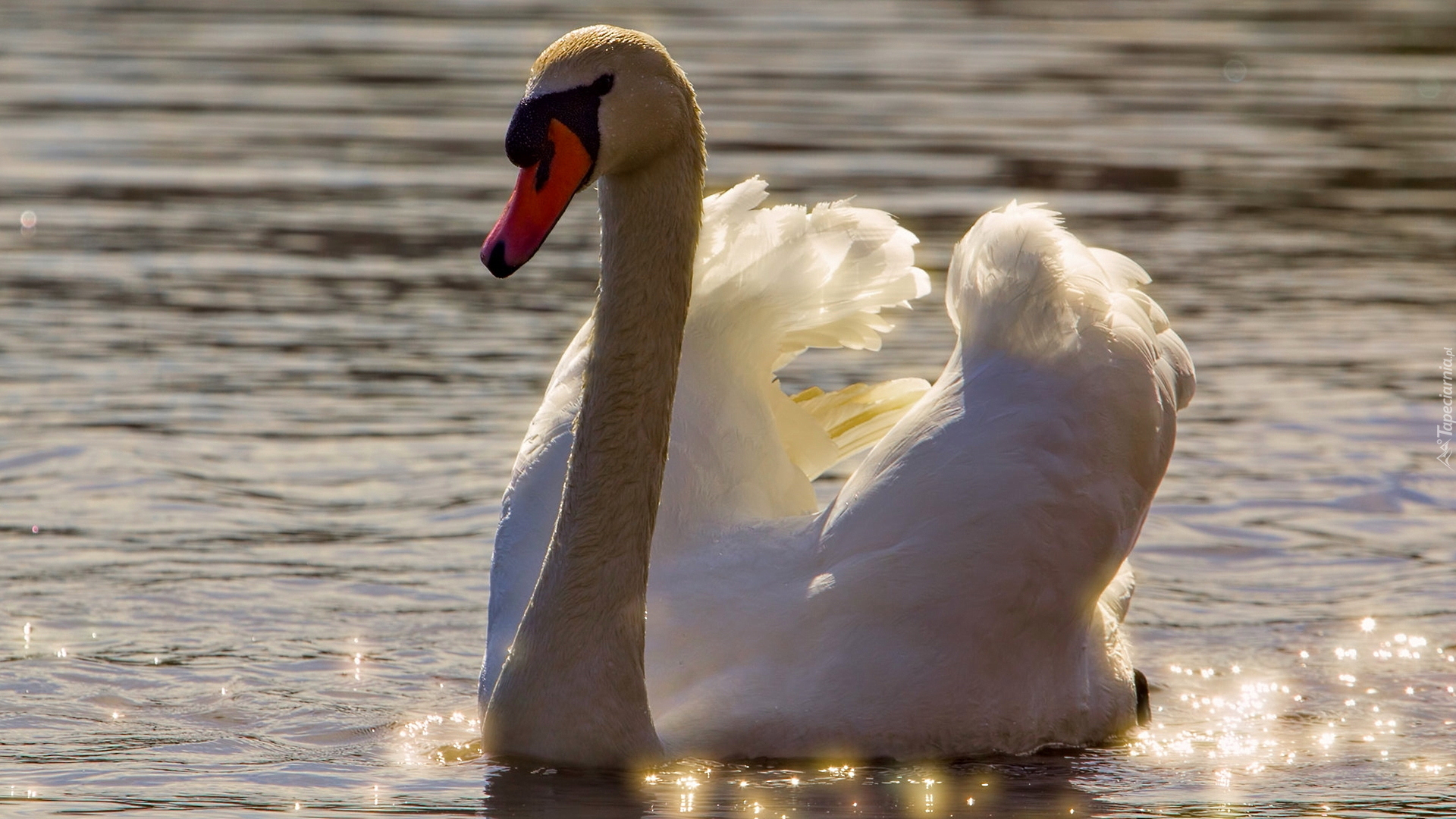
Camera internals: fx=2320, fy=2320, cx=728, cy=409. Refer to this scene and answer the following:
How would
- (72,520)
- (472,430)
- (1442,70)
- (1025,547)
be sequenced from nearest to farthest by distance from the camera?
(1025,547)
(72,520)
(472,430)
(1442,70)

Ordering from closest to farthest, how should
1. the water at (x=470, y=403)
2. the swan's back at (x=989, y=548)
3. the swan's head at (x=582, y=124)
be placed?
the swan's head at (x=582, y=124), the swan's back at (x=989, y=548), the water at (x=470, y=403)

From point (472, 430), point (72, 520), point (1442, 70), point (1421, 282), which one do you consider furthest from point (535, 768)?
point (1442, 70)

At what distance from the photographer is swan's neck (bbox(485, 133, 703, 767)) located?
17.8 feet

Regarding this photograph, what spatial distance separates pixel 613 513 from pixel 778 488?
1162 millimetres

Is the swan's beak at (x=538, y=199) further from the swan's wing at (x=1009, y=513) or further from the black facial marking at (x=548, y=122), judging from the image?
the swan's wing at (x=1009, y=513)

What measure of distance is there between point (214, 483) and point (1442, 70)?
Result: 52.8 feet

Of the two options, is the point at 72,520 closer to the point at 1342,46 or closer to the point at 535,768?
the point at 535,768

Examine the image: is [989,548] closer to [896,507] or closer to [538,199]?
[896,507]

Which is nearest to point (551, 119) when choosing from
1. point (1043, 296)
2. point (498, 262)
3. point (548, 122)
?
point (548, 122)

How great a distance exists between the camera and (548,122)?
5023mm

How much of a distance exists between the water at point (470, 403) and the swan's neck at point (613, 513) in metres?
0.16

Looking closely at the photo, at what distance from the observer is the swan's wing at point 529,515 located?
6000 millimetres

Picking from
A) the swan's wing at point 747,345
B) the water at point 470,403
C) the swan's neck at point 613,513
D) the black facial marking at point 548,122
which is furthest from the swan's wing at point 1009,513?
the black facial marking at point 548,122

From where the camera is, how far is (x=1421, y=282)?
12.3 metres
